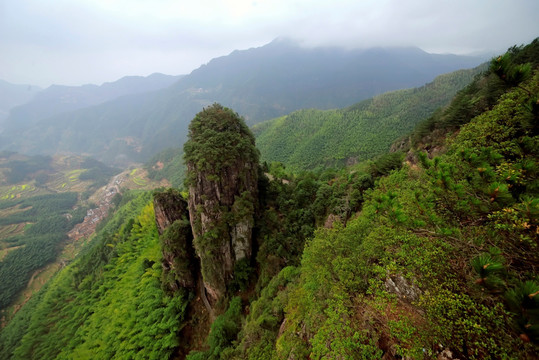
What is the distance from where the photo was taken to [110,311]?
30.0m

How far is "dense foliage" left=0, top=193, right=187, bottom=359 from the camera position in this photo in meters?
24.8

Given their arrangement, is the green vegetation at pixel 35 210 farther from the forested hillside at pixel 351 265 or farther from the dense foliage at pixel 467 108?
the dense foliage at pixel 467 108

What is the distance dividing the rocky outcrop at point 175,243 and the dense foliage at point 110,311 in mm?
2087

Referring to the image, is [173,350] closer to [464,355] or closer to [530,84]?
[464,355]

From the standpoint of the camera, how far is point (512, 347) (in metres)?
4.84

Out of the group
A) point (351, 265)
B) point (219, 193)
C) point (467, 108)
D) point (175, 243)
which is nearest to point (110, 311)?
point (175, 243)

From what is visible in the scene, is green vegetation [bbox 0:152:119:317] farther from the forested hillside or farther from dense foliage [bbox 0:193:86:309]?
the forested hillside

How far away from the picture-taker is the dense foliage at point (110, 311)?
81.5 ft

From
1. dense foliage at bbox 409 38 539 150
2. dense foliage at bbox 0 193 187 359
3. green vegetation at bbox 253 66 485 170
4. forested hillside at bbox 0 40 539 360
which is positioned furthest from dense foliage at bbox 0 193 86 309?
dense foliage at bbox 409 38 539 150

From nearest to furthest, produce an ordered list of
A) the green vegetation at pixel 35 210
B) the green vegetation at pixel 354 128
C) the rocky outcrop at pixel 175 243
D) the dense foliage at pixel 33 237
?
the rocky outcrop at pixel 175 243 → the dense foliage at pixel 33 237 → the green vegetation at pixel 35 210 → the green vegetation at pixel 354 128

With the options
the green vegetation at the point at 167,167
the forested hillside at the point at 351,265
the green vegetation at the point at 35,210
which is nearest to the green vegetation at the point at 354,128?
the green vegetation at the point at 167,167

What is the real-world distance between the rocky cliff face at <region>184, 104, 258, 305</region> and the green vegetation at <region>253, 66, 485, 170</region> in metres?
58.6

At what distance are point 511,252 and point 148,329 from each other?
31.9 m

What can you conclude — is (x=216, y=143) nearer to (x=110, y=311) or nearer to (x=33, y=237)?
(x=110, y=311)
